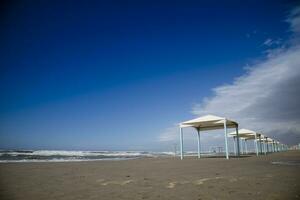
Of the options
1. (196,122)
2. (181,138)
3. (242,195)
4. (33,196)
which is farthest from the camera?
(181,138)

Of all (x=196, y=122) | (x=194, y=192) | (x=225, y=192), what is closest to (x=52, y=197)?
(x=194, y=192)

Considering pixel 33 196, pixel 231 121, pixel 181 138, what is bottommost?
pixel 33 196

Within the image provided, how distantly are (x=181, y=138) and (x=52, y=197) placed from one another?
14.8 metres

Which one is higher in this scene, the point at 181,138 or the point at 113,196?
the point at 181,138

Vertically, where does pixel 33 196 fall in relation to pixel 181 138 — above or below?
below

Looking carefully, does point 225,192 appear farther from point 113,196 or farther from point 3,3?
point 3,3

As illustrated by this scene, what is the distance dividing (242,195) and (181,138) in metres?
14.7

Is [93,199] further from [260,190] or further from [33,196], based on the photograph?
[260,190]

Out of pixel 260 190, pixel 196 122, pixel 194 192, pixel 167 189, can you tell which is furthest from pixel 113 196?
pixel 196 122

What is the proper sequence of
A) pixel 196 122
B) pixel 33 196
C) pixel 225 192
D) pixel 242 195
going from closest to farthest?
pixel 242 195 → pixel 225 192 → pixel 33 196 → pixel 196 122

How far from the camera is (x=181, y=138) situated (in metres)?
18.8

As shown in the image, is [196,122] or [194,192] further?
[196,122]

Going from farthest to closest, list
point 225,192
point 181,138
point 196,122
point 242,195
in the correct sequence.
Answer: point 181,138 → point 196,122 → point 225,192 → point 242,195

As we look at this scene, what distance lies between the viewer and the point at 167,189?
5.07 metres
